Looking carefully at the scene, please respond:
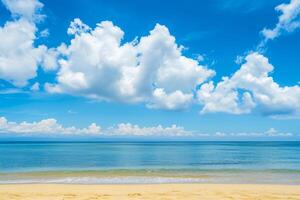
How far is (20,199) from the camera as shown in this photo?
46.7 feet

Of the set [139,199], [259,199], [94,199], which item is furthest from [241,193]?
[94,199]

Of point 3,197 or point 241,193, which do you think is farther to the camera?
point 241,193

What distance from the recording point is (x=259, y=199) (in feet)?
46.9

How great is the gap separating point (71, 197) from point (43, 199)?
123 cm

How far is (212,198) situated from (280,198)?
316 cm

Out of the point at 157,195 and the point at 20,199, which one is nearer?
the point at 20,199

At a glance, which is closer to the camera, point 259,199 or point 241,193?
point 259,199

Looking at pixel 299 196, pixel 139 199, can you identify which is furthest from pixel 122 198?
pixel 299 196

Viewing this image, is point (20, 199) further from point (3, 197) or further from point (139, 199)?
point (139, 199)

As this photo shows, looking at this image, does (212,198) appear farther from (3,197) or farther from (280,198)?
(3,197)

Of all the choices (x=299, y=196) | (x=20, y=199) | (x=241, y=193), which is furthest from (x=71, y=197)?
(x=299, y=196)

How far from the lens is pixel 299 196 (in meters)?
15.6

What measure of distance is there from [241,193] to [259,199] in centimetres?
178

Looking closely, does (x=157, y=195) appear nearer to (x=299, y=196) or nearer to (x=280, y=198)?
(x=280, y=198)
